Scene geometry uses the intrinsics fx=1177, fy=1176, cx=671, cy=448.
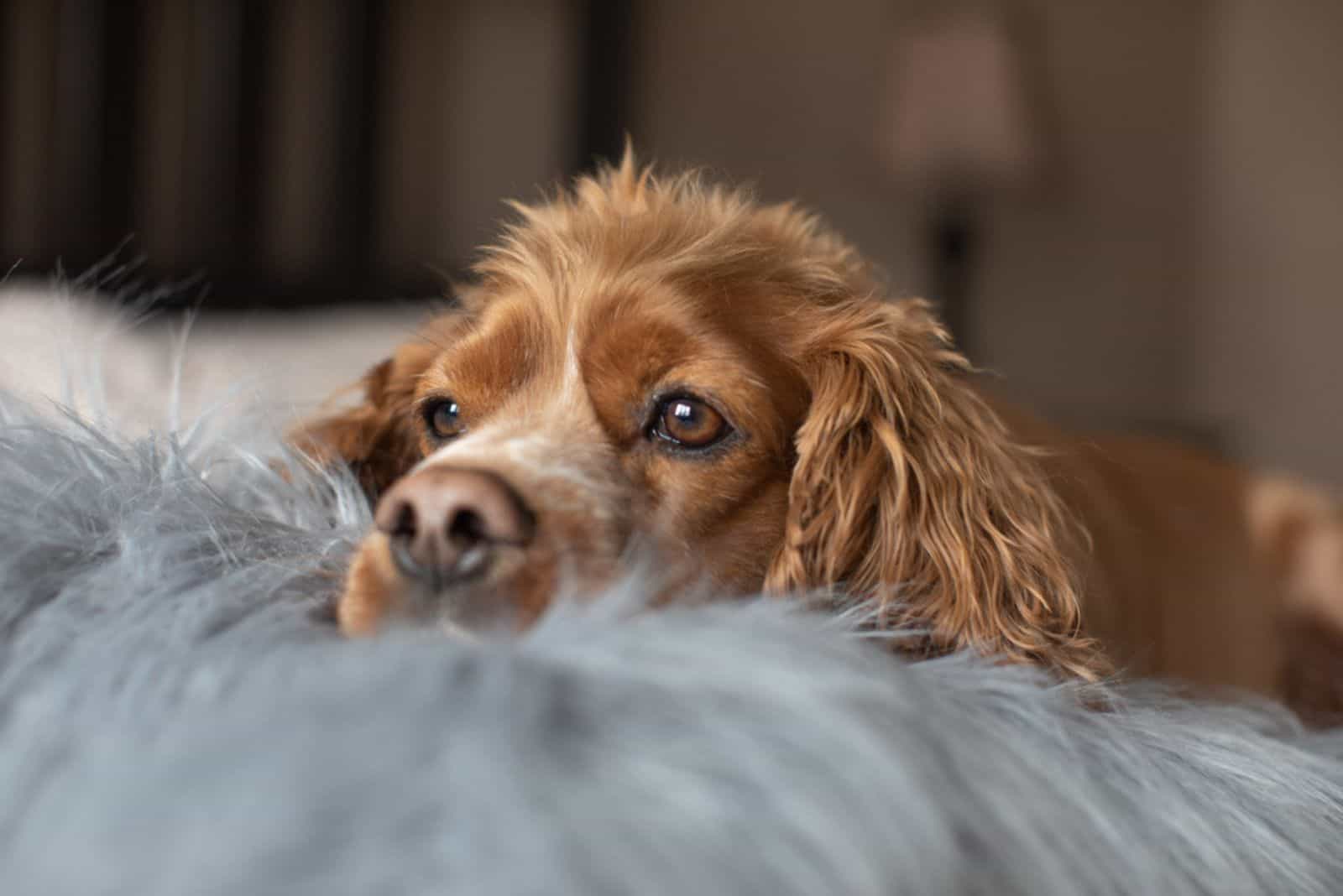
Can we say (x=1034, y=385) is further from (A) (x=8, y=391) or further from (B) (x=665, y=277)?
(A) (x=8, y=391)

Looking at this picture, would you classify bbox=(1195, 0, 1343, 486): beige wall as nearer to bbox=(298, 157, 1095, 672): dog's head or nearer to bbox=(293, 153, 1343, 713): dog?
bbox=(293, 153, 1343, 713): dog

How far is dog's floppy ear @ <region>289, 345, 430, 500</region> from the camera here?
49.4 inches

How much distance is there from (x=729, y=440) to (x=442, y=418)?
307mm

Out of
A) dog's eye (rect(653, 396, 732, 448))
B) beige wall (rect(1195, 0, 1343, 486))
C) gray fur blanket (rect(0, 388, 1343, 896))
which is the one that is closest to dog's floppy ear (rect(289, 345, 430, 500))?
dog's eye (rect(653, 396, 732, 448))

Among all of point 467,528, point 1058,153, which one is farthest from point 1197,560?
point 1058,153

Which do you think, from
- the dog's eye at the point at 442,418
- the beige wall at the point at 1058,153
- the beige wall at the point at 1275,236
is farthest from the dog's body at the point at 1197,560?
the beige wall at the point at 1275,236

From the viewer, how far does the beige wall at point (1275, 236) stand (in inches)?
169

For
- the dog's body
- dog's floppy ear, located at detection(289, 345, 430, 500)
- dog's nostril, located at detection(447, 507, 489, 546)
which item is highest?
dog's nostril, located at detection(447, 507, 489, 546)

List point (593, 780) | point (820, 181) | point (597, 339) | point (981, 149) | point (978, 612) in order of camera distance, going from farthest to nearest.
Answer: point (820, 181) → point (981, 149) → point (597, 339) → point (978, 612) → point (593, 780)

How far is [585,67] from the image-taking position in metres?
3.66

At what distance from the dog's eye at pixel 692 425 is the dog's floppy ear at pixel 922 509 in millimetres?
82

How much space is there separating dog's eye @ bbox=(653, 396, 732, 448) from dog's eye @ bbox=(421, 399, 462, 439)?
22 centimetres

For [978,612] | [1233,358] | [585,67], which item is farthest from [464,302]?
[1233,358]

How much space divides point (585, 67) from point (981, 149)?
1252 mm
